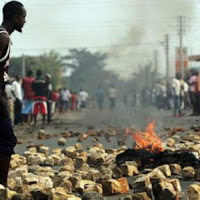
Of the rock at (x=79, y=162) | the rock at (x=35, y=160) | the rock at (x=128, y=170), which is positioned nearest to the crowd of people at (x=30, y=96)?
the rock at (x=35, y=160)

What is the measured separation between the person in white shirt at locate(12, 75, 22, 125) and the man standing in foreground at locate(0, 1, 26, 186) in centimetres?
1329

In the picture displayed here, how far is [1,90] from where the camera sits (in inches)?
219

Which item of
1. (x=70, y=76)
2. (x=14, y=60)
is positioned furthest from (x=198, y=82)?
(x=70, y=76)

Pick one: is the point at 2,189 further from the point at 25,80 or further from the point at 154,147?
the point at 25,80

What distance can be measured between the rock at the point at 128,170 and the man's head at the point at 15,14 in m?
2.27

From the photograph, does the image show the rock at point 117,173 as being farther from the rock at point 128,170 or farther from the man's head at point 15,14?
the man's head at point 15,14

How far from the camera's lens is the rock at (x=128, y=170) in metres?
7.23

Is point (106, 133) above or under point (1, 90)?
under

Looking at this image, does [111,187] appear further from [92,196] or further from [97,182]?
[92,196]

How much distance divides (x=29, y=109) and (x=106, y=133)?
546 centimetres

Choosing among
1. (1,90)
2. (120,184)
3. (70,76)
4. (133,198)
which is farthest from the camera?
(70,76)

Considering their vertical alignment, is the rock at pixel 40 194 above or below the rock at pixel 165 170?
above

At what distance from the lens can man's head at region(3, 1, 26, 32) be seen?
5.71 m

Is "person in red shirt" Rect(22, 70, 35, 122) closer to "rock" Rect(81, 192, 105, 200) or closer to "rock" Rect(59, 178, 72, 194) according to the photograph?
"rock" Rect(59, 178, 72, 194)
